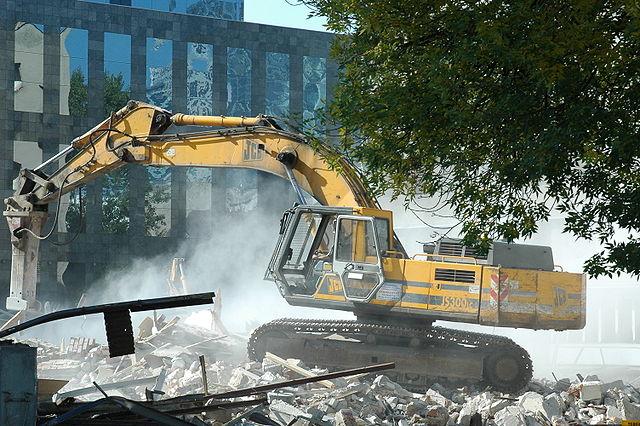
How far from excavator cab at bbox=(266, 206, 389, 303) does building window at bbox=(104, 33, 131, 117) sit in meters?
31.0

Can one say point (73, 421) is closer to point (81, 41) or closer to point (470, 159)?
point (470, 159)

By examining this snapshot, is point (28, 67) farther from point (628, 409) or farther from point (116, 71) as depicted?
point (628, 409)

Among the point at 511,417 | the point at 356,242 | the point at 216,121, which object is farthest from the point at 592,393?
the point at 216,121

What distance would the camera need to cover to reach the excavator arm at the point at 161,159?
1750cm

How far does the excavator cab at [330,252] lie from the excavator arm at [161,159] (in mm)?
463

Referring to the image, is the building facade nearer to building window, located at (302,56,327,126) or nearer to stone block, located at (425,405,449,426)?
building window, located at (302,56,327,126)

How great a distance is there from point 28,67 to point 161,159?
2925 cm

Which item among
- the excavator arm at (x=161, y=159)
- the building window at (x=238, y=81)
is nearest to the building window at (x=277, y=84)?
the building window at (x=238, y=81)

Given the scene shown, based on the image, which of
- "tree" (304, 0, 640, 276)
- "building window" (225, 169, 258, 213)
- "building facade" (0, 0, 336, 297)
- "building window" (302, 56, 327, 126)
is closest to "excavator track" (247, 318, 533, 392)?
"tree" (304, 0, 640, 276)

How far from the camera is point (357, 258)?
1662 centimetres

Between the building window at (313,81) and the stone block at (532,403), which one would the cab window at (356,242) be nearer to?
the stone block at (532,403)

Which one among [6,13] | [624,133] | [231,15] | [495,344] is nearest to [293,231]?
[495,344]

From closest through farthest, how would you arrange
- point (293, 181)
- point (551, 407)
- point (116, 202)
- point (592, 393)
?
point (551, 407) → point (592, 393) → point (293, 181) → point (116, 202)

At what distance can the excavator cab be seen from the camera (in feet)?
54.3
